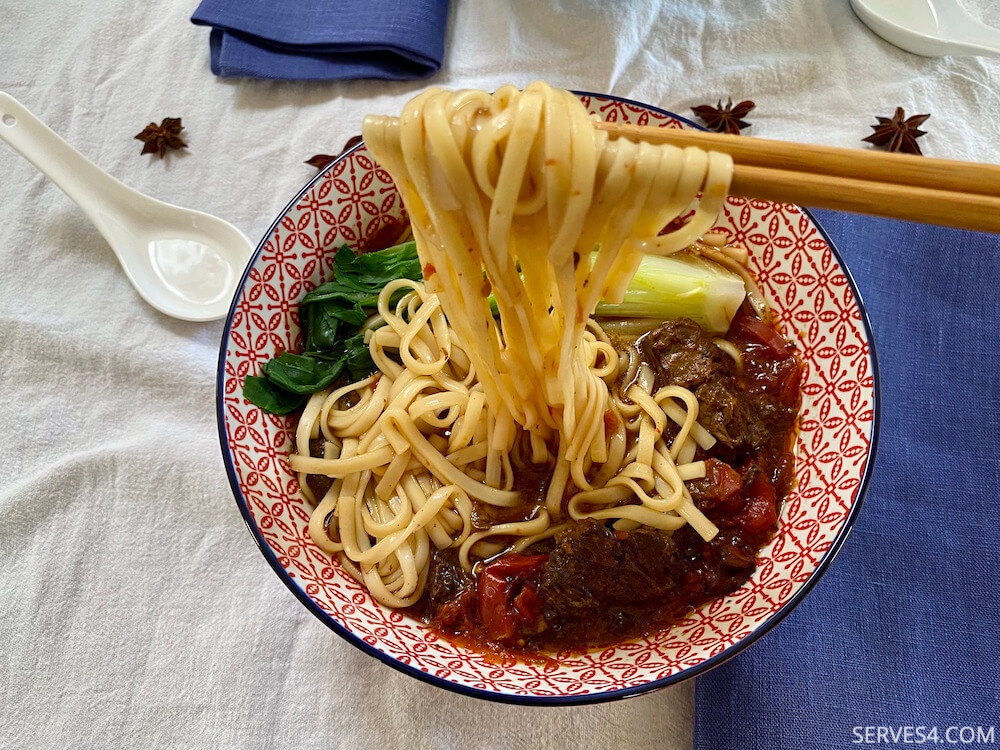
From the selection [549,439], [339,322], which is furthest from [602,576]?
[339,322]

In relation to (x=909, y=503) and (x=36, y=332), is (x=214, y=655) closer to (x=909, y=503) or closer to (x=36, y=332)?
(x=36, y=332)

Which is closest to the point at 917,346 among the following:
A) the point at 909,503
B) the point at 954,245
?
the point at 954,245

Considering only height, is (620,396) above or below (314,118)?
below

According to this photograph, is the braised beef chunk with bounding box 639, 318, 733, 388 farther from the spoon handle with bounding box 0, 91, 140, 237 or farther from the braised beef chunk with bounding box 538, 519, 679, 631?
the spoon handle with bounding box 0, 91, 140, 237

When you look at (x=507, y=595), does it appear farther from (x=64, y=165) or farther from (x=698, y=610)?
(x=64, y=165)

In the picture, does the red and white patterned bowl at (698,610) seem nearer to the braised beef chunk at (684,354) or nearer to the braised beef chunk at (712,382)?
the braised beef chunk at (712,382)
